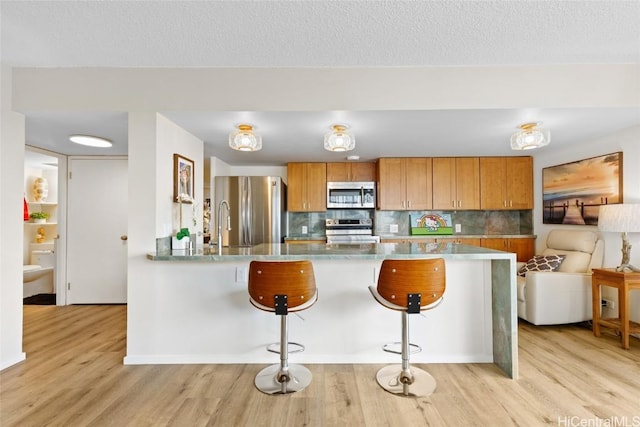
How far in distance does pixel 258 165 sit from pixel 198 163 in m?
1.85

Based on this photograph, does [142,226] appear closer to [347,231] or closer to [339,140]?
[339,140]

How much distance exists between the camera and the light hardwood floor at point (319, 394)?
1.79 m

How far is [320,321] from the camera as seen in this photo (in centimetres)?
250

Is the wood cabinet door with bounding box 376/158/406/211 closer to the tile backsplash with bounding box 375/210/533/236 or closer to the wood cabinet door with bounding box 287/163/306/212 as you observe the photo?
the tile backsplash with bounding box 375/210/533/236

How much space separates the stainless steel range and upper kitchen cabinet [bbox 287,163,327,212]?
30 centimetres

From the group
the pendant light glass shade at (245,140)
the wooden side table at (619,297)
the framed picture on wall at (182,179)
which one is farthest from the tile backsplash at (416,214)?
the pendant light glass shade at (245,140)

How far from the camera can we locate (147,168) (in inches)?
98.0

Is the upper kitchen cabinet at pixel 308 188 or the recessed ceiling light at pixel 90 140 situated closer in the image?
the recessed ceiling light at pixel 90 140

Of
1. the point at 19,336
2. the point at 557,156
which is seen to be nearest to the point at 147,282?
the point at 19,336

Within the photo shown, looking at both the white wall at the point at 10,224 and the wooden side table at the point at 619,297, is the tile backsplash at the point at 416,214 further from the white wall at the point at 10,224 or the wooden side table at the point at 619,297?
the white wall at the point at 10,224

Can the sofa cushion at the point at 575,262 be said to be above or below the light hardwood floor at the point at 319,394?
above

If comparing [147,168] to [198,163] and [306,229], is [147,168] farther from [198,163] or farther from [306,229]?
[306,229]

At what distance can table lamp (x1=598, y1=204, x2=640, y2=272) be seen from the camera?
2754 millimetres

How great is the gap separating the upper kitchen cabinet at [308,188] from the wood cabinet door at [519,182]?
8.68 feet
